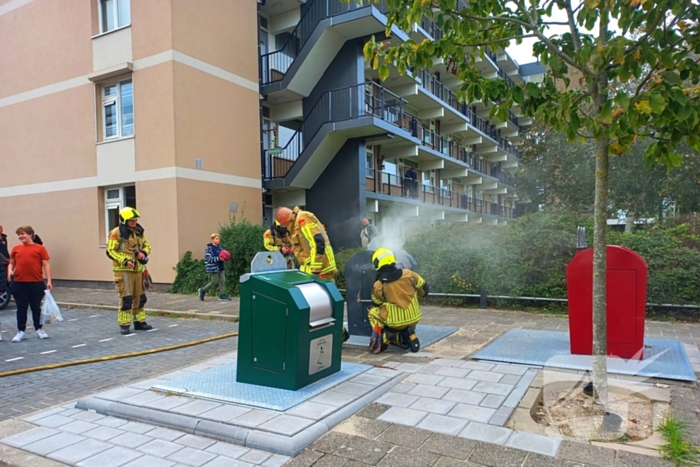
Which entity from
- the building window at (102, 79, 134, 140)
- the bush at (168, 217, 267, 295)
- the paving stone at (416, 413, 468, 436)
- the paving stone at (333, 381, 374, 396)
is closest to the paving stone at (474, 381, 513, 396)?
the paving stone at (416, 413, 468, 436)

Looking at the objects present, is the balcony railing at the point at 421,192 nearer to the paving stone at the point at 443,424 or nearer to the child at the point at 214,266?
the child at the point at 214,266

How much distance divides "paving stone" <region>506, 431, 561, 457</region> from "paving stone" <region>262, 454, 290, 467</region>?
1.51 m

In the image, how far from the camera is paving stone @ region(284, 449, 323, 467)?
3032 mm

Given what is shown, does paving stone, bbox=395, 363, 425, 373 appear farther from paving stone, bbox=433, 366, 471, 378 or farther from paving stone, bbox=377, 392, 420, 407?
paving stone, bbox=377, 392, 420, 407

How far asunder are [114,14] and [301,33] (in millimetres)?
6243

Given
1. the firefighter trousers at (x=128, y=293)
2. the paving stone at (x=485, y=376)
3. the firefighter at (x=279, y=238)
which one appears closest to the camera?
the paving stone at (x=485, y=376)

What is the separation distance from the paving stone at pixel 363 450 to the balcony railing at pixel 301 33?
1505 cm

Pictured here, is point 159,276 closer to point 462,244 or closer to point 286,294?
point 462,244

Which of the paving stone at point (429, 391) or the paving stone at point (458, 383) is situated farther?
the paving stone at point (458, 383)

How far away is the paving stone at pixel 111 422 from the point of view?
12.3 ft

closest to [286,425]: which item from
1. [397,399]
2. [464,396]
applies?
[397,399]

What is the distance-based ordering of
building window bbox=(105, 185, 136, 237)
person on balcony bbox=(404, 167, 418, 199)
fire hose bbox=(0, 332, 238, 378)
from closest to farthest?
fire hose bbox=(0, 332, 238, 378), building window bbox=(105, 185, 136, 237), person on balcony bbox=(404, 167, 418, 199)

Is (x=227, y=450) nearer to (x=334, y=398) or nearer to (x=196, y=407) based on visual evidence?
(x=196, y=407)

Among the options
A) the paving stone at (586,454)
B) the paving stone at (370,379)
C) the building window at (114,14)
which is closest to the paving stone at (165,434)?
the paving stone at (370,379)
